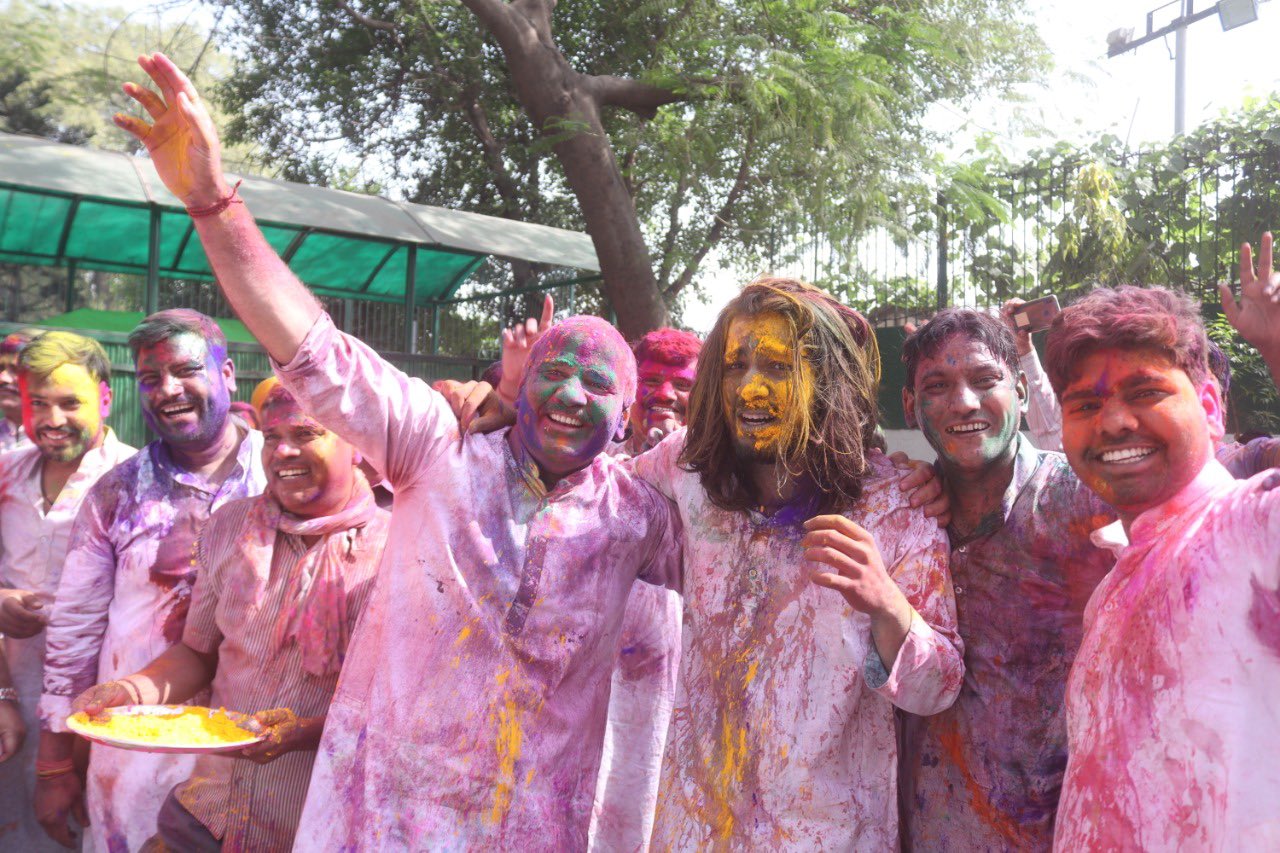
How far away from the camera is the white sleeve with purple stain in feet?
7.65

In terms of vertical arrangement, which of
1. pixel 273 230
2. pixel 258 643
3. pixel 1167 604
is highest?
pixel 273 230

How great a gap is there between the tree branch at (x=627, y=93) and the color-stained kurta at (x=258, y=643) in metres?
7.59

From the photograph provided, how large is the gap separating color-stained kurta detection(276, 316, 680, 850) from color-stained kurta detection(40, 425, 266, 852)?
3.67 ft

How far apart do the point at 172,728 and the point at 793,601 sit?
Result: 60.4 inches

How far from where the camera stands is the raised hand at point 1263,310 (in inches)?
82.4

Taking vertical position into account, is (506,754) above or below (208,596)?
below

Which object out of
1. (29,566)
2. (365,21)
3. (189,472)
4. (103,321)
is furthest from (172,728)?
(365,21)

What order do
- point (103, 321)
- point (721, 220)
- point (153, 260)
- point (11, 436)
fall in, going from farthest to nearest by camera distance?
point (103, 321) → point (721, 220) → point (153, 260) → point (11, 436)

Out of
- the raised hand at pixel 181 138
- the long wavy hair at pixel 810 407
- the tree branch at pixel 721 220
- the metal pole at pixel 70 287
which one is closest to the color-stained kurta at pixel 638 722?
the long wavy hair at pixel 810 407

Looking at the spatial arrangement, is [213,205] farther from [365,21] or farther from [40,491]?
[365,21]

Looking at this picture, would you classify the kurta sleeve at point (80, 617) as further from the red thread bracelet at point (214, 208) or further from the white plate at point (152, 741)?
the red thread bracelet at point (214, 208)

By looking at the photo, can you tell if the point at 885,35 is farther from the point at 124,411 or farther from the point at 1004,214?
the point at 124,411

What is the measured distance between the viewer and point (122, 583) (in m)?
3.52

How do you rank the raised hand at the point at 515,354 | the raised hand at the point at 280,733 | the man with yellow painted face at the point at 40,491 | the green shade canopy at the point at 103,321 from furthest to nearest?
the green shade canopy at the point at 103,321
the man with yellow painted face at the point at 40,491
the raised hand at the point at 515,354
the raised hand at the point at 280,733
